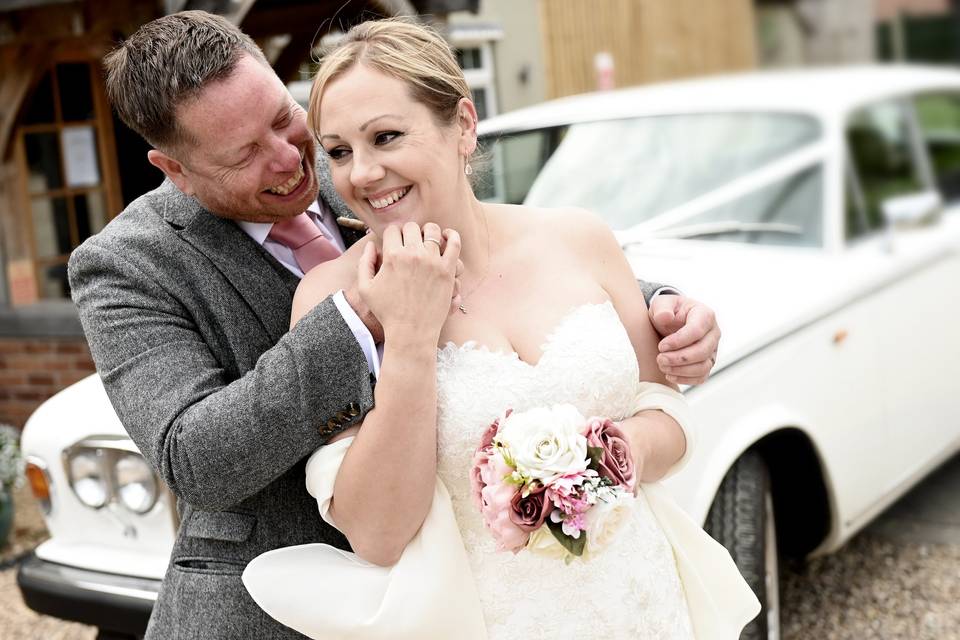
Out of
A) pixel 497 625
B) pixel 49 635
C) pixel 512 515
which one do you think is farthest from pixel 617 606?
pixel 49 635

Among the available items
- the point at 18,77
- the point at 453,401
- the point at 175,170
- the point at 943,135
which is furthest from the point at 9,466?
the point at 943,135

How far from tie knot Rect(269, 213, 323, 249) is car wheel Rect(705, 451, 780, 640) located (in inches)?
58.7

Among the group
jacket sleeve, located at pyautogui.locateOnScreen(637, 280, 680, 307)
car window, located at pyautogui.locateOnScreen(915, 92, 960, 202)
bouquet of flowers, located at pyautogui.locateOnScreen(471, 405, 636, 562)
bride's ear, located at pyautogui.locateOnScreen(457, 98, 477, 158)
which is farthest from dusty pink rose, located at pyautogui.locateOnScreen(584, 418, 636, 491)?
car window, located at pyautogui.locateOnScreen(915, 92, 960, 202)

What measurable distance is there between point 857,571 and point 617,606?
2.82 meters

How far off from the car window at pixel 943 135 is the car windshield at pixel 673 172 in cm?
133

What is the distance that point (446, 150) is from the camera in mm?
1955

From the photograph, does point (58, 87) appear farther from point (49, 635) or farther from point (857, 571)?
point (857, 571)

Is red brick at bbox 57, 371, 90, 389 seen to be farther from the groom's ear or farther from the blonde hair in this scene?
the blonde hair

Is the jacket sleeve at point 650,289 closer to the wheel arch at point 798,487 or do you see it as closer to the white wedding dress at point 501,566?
the white wedding dress at point 501,566

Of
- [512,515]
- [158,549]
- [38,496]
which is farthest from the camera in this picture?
[38,496]

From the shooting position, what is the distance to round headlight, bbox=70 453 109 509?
10.2ft

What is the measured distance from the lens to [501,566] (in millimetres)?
1920

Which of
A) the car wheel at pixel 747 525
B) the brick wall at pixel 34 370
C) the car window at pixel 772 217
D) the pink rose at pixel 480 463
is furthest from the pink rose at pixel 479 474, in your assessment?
the brick wall at pixel 34 370

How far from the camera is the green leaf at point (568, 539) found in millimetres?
1704
